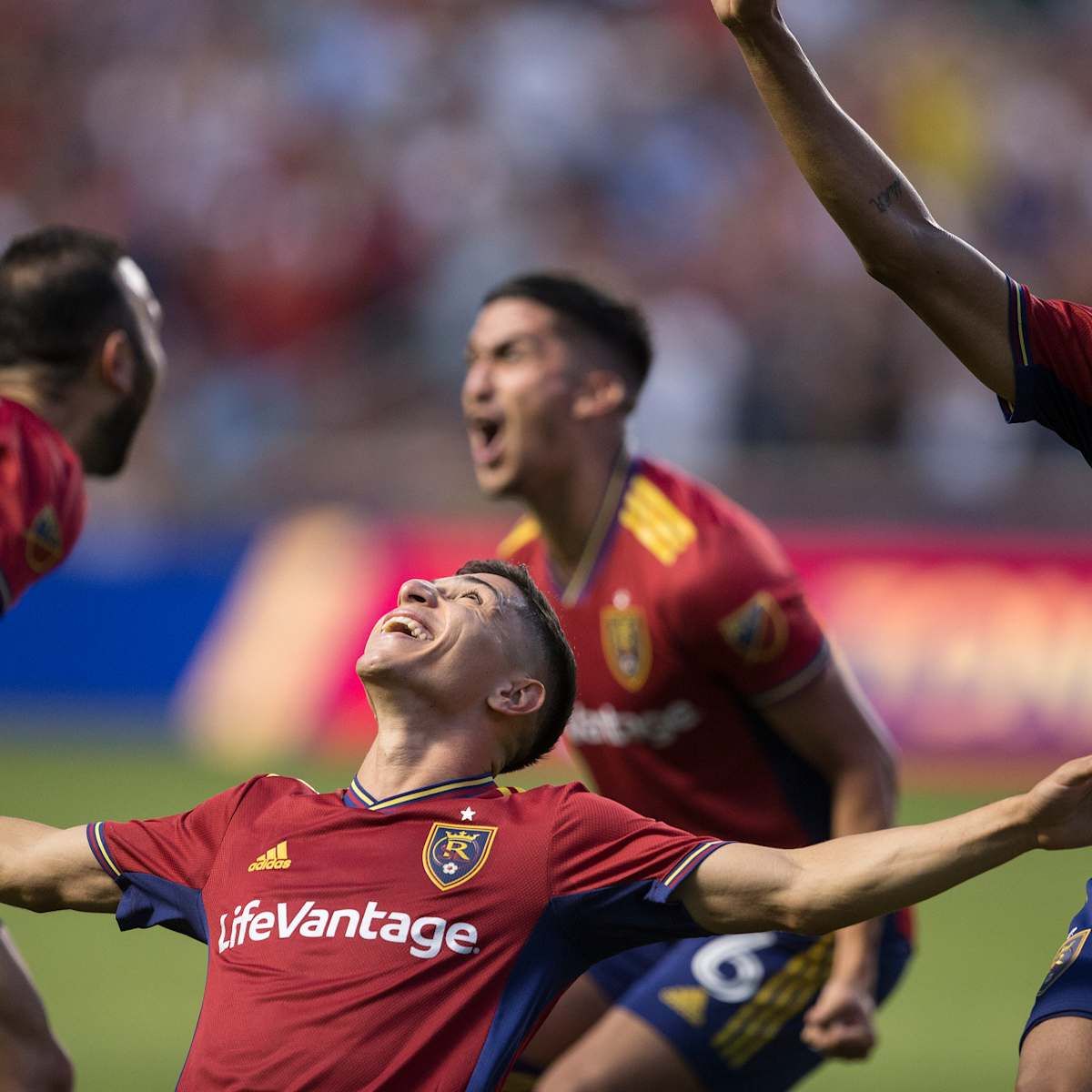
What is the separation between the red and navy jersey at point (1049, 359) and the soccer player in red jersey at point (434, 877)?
0.76 m

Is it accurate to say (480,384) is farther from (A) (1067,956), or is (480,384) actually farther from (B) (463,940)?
(A) (1067,956)

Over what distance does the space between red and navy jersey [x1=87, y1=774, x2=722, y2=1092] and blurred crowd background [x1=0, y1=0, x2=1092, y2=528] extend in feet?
31.3

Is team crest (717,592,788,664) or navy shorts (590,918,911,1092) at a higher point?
team crest (717,592,788,664)

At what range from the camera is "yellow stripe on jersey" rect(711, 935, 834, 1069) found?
201 inches

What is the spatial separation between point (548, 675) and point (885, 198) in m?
1.21

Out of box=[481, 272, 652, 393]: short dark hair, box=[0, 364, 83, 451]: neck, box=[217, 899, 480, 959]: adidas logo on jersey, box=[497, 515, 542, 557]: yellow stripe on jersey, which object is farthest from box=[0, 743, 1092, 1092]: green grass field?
box=[217, 899, 480, 959]: adidas logo on jersey

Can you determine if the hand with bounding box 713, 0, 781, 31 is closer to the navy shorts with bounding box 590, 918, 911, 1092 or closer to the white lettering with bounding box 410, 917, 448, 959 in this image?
the white lettering with bounding box 410, 917, 448, 959

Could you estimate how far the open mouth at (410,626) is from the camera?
3932 mm

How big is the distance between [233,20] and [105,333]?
12586mm

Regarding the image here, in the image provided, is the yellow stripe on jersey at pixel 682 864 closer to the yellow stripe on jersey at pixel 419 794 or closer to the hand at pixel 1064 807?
the yellow stripe on jersey at pixel 419 794

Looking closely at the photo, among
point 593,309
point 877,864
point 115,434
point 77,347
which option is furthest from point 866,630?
point 877,864

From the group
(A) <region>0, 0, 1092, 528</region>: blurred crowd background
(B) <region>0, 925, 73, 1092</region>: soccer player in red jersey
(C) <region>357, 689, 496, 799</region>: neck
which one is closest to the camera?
(C) <region>357, 689, 496, 799</region>: neck

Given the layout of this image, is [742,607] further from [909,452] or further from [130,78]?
[130,78]

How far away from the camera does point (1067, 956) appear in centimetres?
391
